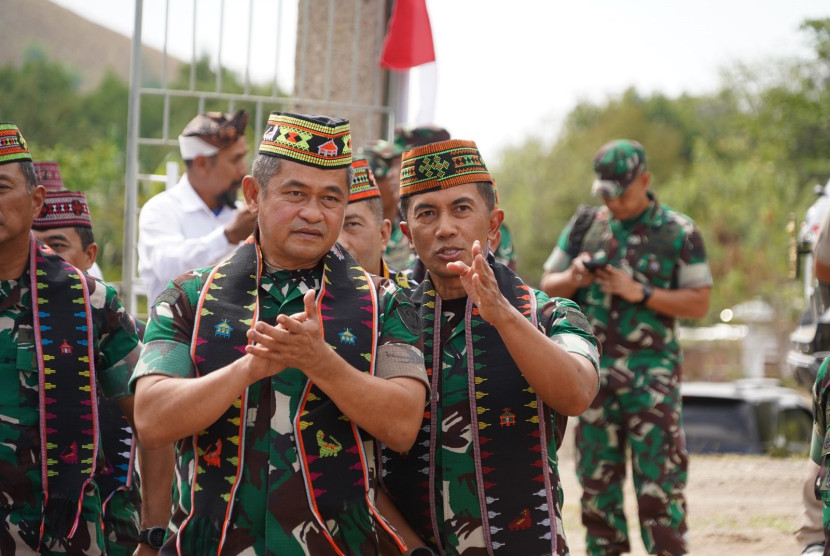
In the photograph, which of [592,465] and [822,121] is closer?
[592,465]

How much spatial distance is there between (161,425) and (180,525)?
273 mm

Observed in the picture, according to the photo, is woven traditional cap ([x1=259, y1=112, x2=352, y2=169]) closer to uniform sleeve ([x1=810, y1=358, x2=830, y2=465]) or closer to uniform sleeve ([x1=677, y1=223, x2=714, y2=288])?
uniform sleeve ([x1=810, y1=358, x2=830, y2=465])

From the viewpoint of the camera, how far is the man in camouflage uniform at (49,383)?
2873 mm

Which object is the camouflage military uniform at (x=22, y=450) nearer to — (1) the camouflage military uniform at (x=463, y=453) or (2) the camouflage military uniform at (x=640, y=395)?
(1) the camouflage military uniform at (x=463, y=453)

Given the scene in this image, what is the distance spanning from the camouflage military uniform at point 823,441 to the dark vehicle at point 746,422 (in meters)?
8.35

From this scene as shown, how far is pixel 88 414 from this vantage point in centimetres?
299

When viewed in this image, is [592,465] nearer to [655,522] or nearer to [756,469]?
[655,522]

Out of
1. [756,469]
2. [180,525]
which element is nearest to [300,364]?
[180,525]

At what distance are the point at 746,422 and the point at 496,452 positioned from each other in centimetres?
900

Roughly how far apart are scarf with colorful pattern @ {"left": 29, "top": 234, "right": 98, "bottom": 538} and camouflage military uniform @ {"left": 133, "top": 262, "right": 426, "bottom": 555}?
0.56m

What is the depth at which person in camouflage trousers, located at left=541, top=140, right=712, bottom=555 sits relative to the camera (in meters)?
5.82

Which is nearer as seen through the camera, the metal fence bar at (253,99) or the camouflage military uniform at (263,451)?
the camouflage military uniform at (263,451)

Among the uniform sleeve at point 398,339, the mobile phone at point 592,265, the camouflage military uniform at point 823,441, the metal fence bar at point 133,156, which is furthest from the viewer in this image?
the metal fence bar at point 133,156

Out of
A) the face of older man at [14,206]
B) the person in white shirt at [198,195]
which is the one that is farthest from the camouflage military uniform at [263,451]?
the person in white shirt at [198,195]
